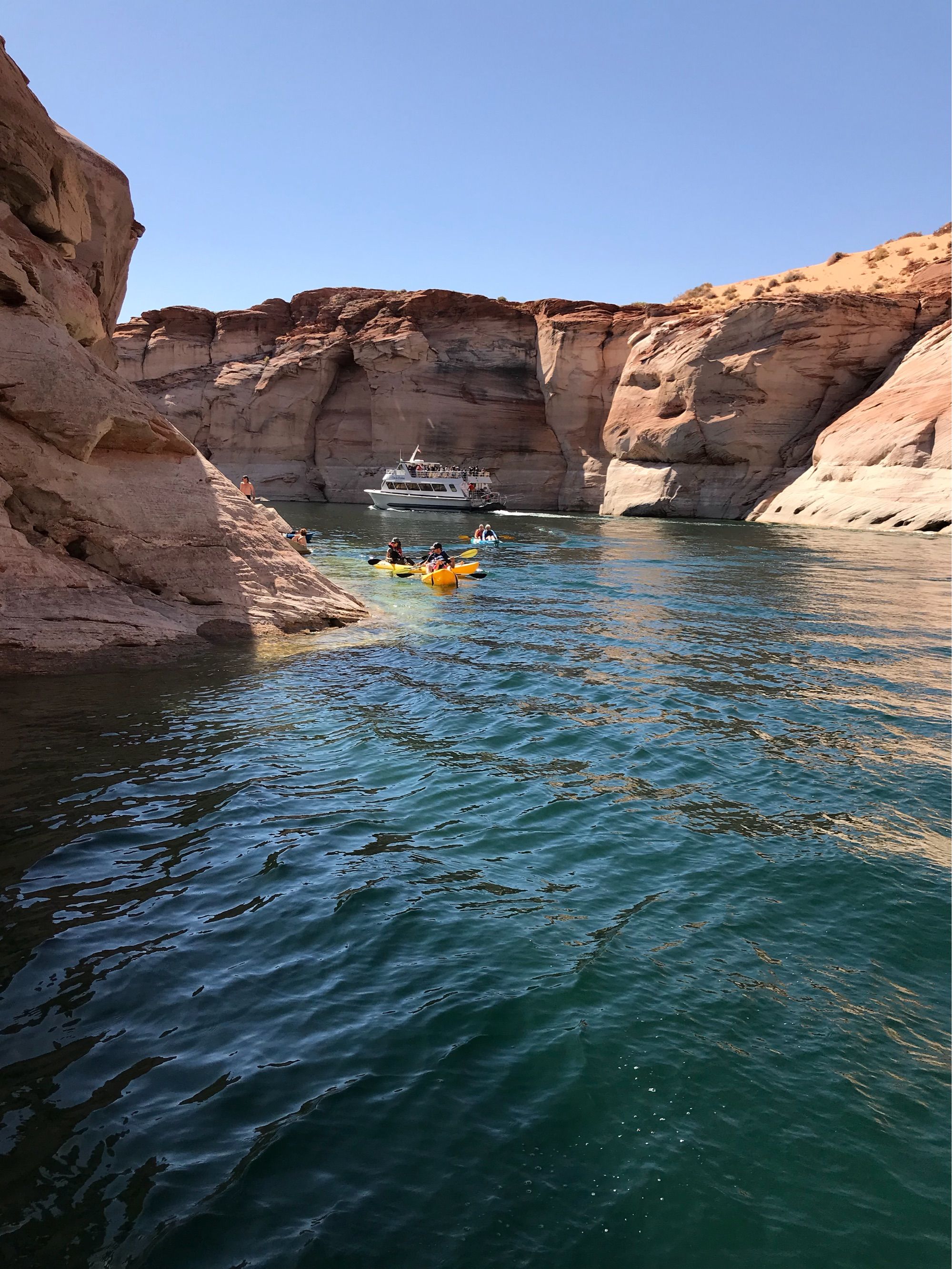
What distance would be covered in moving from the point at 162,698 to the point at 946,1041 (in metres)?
8.85

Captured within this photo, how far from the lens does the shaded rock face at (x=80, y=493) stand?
1155cm

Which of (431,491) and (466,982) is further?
(431,491)

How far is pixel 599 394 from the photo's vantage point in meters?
65.7

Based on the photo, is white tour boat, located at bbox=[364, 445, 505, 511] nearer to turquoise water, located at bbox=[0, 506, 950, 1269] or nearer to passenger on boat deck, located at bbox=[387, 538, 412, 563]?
passenger on boat deck, located at bbox=[387, 538, 412, 563]

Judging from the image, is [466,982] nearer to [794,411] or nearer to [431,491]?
[794,411]

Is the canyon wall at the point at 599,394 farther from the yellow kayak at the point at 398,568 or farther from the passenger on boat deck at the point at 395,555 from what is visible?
the yellow kayak at the point at 398,568

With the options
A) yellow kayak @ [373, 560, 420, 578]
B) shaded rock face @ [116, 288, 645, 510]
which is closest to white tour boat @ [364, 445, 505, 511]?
shaded rock face @ [116, 288, 645, 510]

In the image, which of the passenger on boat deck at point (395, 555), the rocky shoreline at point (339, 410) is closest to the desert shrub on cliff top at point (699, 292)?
the rocky shoreline at point (339, 410)

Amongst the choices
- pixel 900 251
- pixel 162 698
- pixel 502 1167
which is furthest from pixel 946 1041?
pixel 900 251

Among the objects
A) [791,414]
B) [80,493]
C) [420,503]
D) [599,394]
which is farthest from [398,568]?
[599,394]

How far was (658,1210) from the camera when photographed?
3639mm

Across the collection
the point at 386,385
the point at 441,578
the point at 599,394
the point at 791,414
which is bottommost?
the point at 441,578

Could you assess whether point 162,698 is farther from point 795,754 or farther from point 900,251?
point 900,251

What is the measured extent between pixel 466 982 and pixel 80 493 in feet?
32.5
